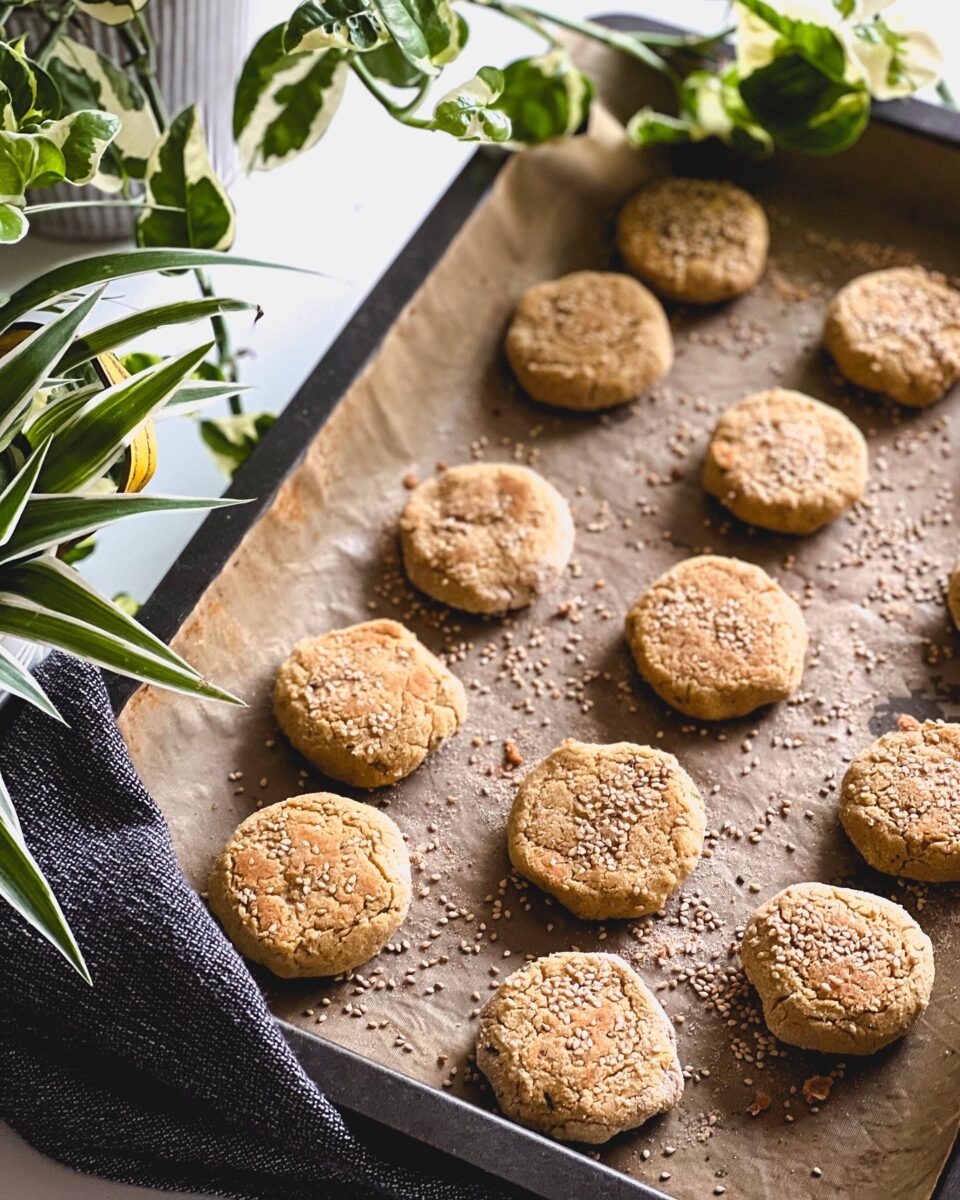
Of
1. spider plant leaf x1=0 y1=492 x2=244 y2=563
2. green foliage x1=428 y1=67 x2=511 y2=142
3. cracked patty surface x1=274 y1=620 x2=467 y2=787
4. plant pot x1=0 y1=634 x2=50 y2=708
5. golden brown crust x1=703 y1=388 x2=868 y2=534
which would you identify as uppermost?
green foliage x1=428 y1=67 x2=511 y2=142

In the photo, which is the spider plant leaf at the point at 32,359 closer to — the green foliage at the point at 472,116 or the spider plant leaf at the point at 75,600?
the spider plant leaf at the point at 75,600

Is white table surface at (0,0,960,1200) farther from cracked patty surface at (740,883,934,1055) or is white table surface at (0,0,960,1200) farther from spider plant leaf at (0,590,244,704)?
cracked patty surface at (740,883,934,1055)

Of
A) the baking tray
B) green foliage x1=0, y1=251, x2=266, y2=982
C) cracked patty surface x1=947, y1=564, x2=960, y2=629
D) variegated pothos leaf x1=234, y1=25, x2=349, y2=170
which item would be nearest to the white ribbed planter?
variegated pothos leaf x1=234, y1=25, x2=349, y2=170

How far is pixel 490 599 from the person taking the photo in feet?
5.91

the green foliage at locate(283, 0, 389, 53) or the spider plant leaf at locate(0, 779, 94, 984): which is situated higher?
the green foliage at locate(283, 0, 389, 53)

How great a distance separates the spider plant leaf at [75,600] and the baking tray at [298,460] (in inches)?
11.0

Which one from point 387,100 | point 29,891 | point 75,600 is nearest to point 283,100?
point 387,100

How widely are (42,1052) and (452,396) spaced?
1.03m

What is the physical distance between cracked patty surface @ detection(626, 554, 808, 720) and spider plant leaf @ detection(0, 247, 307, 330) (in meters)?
0.65

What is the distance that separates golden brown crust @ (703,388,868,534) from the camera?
1894 mm

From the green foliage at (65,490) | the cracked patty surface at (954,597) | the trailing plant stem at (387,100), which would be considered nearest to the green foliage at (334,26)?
the trailing plant stem at (387,100)

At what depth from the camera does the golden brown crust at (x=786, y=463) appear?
1894mm

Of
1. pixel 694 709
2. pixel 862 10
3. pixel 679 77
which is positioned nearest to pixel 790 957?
pixel 694 709

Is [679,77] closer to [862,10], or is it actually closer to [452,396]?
[862,10]
